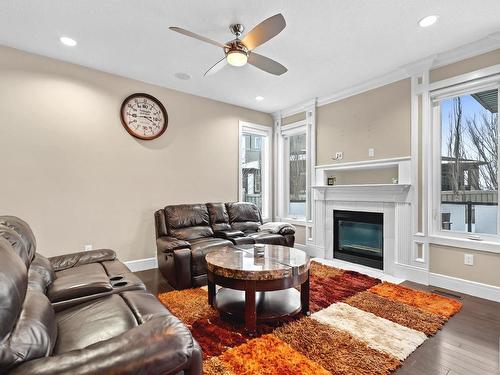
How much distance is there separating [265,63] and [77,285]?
2.50m

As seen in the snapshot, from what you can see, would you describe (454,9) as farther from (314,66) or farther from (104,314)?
(104,314)

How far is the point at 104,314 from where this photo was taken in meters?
1.50

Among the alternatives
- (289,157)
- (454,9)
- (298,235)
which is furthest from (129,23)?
(298,235)

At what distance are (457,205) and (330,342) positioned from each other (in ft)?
8.14

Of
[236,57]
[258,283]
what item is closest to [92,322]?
[258,283]

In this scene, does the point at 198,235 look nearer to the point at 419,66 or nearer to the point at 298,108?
the point at 298,108

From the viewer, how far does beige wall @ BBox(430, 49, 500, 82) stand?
9.58 feet

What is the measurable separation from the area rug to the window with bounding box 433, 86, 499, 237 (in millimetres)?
1006

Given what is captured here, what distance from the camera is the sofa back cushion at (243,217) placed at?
14.7ft

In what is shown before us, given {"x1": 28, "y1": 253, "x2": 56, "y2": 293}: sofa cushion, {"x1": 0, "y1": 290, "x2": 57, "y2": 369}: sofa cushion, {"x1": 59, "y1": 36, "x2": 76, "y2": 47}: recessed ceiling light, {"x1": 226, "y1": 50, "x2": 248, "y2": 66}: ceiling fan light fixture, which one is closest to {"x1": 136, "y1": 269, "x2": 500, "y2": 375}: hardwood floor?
{"x1": 0, "y1": 290, "x2": 57, "y2": 369}: sofa cushion

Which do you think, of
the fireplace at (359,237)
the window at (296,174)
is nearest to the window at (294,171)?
the window at (296,174)

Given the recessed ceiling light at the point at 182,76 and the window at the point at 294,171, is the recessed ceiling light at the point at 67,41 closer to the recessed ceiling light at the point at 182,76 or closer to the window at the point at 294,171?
the recessed ceiling light at the point at 182,76

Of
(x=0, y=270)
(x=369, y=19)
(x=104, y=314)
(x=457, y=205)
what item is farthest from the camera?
(x=457, y=205)

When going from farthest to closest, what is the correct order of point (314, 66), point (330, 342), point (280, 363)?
1. point (314, 66)
2. point (330, 342)
3. point (280, 363)
